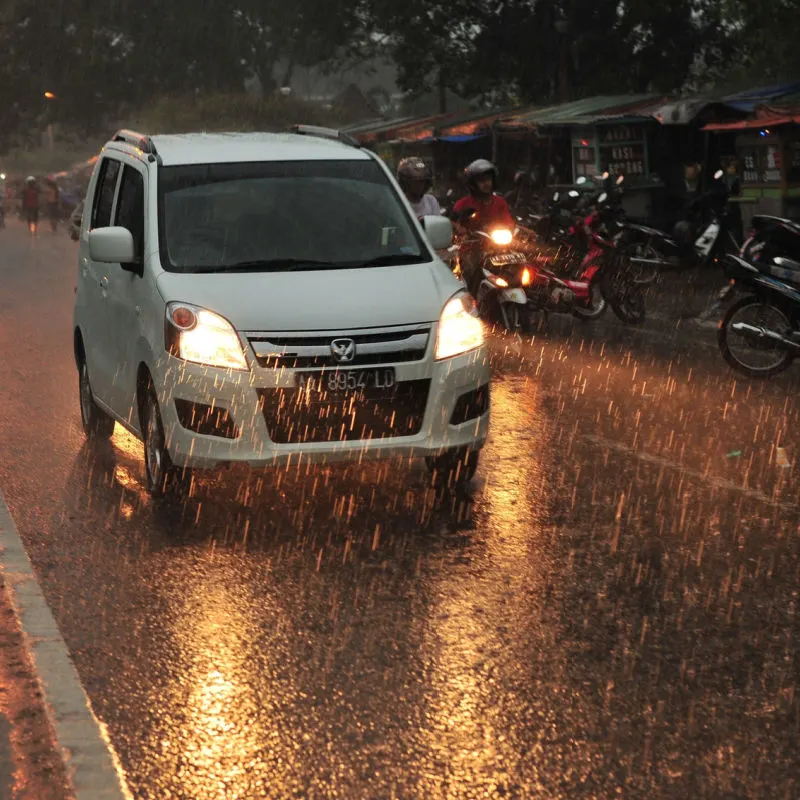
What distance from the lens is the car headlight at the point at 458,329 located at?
23.4 feet

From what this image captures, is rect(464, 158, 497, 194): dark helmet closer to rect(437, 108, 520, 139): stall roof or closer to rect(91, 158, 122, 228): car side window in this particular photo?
rect(91, 158, 122, 228): car side window

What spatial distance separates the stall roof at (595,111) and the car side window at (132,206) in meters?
19.2

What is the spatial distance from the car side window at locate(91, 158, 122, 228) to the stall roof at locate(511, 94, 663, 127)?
18602mm

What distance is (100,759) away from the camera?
4176 millimetres

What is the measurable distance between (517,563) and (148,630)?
1660 mm

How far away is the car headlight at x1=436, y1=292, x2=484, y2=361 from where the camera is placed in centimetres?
713

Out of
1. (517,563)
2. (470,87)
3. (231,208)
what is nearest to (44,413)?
(231,208)

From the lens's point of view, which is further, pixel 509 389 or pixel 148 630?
pixel 509 389

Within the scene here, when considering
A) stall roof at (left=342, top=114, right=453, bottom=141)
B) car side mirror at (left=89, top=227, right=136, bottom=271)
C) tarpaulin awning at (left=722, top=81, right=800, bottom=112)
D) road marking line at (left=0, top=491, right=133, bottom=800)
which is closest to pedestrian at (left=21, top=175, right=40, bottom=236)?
stall roof at (left=342, top=114, right=453, bottom=141)

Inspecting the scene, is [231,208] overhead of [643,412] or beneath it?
overhead

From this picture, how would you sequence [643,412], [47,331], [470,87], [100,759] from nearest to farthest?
[100,759] < [643,412] < [47,331] < [470,87]

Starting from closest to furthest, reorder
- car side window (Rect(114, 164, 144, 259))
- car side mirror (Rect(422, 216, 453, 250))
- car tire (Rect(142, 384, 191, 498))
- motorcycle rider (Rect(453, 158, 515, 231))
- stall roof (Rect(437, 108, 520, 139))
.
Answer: car tire (Rect(142, 384, 191, 498))
car side window (Rect(114, 164, 144, 259))
car side mirror (Rect(422, 216, 453, 250))
motorcycle rider (Rect(453, 158, 515, 231))
stall roof (Rect(437, 108, 520, 139))

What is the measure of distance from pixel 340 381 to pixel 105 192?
9.75 ft

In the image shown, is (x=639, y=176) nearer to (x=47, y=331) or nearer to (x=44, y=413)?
(x=47, y=331)
